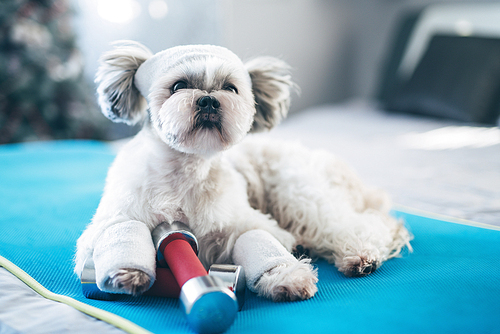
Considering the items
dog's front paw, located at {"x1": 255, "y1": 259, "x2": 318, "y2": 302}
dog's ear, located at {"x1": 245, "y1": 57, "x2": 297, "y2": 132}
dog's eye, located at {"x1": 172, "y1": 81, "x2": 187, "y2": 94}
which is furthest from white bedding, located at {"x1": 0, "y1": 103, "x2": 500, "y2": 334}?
dog's ear, located at {"x1": 245, "y1": 57, "x2": 297, "y2": 132}

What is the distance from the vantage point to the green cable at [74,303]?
32.6 inches

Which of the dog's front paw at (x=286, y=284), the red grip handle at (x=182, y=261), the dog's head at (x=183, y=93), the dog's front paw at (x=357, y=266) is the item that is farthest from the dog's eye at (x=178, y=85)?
the dog's front paw at (x=357, y=266)

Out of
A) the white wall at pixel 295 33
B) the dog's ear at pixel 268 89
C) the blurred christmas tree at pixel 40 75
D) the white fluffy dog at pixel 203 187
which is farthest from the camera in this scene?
the white wall at pixel 295 33

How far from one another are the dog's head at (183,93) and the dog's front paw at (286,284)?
0.38 meters

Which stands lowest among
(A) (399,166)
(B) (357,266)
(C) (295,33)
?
(A) (399,166)

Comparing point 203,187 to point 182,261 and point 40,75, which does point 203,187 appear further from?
point 40,75

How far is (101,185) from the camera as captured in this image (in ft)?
6.47

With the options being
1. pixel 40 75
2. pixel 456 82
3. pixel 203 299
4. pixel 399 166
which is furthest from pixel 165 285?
pixel 40 75

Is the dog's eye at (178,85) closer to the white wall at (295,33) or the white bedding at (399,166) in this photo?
the white bedding at (399,166)

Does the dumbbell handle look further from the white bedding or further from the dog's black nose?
the dog's black nose

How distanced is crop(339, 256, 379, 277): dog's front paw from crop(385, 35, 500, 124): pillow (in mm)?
2380

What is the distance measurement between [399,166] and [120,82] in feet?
5.28

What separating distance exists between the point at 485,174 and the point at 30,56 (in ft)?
11.9

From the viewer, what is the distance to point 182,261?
0.91 metres
